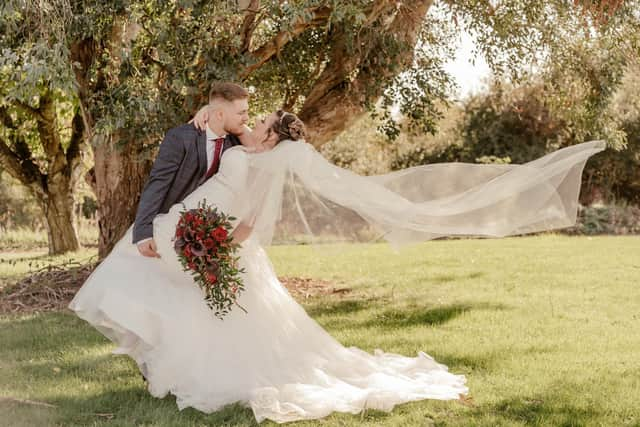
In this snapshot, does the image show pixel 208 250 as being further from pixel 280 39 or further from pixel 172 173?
pixel 280 39

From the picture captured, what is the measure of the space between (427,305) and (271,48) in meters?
4.10

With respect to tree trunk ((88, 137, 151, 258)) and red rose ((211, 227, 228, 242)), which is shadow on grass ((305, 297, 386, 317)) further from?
red rose ((211, 227, 228, 242))

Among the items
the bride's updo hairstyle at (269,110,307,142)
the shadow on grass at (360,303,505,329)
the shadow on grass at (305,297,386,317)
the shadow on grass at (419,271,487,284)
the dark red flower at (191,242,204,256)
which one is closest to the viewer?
the dark red flower at (191,242,204,256)

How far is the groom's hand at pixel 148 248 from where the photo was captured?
5.22 metres

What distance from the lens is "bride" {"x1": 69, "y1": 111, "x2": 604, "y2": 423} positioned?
16.5 ft

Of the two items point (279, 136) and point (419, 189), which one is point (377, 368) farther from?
point (279, 136)

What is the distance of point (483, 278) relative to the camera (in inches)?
476

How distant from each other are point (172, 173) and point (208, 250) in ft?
2.71

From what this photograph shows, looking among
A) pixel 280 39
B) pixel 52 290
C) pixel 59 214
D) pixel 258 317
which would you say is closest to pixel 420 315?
pixel 258 317

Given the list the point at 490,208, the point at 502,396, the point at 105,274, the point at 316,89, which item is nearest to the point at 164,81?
the point at 316,89

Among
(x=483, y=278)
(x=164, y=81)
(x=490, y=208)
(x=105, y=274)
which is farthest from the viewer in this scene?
(x=483, y=278)

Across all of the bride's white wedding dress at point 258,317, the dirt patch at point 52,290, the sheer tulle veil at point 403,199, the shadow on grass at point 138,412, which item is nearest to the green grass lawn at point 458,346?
the shadow on grass at point 138,412

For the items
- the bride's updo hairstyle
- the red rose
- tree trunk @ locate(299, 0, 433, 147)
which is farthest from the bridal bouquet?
tree trunk @ locate(299, 0, 433, 147)

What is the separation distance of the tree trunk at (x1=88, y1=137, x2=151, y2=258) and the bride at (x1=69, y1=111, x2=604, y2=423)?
A: 16.4 ft
